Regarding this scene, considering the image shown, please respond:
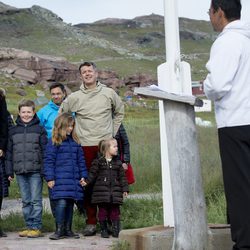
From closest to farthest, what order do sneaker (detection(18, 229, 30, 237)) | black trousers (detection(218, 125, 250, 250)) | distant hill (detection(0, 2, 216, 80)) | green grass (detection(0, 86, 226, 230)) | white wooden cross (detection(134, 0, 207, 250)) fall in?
black trousers (detection(218, 125, 250, 250)), white wooden cross (detection(134, 0, 207, 250)), sneaker (detection(18, 229, 30, 237)), green grass (detection(0, 86, 226, 230)), distant hill (detection(0, 2, 216, 80))

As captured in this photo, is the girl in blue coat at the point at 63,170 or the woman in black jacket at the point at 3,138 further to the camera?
the woman in black jacket at the point at 3,138

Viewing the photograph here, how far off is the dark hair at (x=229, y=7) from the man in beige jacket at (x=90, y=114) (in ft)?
9.96

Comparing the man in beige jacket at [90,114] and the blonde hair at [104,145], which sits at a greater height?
Answer: the man in beige jacket at [90,114]

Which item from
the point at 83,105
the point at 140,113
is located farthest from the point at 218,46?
the point at 140,113

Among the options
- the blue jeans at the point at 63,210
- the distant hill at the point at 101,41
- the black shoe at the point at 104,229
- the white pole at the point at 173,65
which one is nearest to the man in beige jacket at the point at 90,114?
the black shoe at the point at 104,229

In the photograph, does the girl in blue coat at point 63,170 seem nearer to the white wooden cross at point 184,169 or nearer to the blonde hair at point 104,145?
the blonde hair at point 104,145

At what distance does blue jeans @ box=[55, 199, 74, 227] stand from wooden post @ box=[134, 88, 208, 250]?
2.32 meters

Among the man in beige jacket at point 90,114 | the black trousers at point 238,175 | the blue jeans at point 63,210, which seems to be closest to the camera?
the black trousers at point 238,175

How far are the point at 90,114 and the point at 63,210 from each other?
1.03 meters

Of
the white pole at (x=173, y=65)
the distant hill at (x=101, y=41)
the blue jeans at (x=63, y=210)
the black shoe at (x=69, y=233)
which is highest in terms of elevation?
the distant hill at (x=101, y=41)

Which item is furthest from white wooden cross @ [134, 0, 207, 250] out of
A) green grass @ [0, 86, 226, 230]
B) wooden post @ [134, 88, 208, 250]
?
green grass @ [0, 86, 226, 230]

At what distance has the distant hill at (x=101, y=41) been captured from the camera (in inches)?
4028

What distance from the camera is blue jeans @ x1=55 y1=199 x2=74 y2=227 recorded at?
6.87 m

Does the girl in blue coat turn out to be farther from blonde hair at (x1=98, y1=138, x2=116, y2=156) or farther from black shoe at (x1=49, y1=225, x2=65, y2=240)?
blonde hair at (x1=98, y1=138, x2=116, y2=156)
